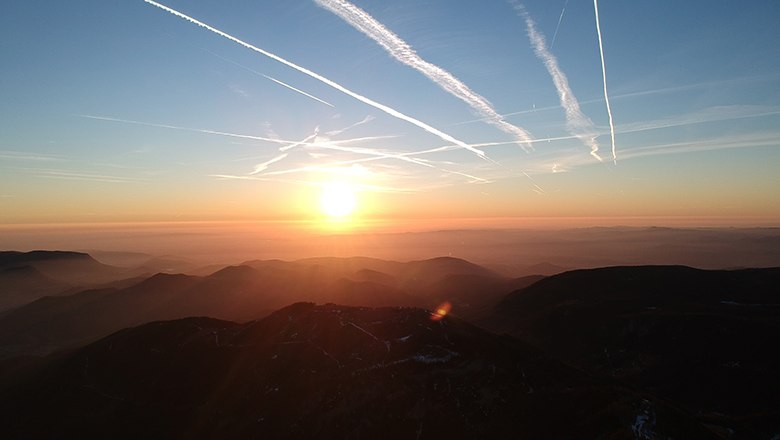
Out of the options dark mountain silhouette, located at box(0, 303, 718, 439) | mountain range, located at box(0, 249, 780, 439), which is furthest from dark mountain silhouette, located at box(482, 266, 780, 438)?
dark mountain silhouette, located at box(0, 303, 718, 439)

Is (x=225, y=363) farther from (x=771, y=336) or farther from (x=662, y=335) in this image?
(x=771, y=336)

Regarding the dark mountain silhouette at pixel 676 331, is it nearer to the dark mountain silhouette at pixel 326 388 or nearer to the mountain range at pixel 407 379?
the mountain range at pixel 407 379

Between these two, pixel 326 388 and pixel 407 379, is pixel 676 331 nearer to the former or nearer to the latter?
pixel 407 379

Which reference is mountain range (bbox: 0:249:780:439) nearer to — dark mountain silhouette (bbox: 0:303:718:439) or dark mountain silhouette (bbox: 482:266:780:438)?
dark mountain silhouette (bbox: 0:303:718:439)

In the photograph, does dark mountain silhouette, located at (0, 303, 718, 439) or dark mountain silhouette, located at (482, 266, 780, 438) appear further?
dark mountain silhouette, located at (482, 266, 780, 438)

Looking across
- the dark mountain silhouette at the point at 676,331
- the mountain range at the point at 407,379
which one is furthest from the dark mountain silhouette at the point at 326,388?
the dark mountain silhouette at the point at 676,331

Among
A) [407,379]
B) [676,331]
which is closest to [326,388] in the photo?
[407,379]
